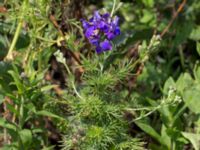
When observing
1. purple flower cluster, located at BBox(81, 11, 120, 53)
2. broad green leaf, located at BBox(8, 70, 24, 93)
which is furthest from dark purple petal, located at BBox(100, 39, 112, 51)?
broad green leaf, located at BBox(8, 70, 24, 93)

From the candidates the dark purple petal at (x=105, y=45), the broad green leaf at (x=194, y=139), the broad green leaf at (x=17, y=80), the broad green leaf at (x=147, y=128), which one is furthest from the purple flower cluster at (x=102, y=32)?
the broad green leaf at (x=194, y=139)

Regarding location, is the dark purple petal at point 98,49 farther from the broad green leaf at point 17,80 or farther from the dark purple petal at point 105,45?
the broad green leaf at point 17,80

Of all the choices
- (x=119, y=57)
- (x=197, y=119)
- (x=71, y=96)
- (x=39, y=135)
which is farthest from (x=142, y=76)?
(x=71, y=96)

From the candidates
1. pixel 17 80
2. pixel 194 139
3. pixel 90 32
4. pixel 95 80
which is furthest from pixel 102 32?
pixel 194 139

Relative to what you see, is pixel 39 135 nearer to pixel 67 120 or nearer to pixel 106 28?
pixel 67 120

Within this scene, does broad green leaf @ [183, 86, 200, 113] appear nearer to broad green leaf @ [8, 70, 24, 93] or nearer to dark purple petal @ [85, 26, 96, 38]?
dark purple petal @ [85, 26, 96, 38]

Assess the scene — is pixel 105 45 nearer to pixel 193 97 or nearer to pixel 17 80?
pixel 17 80
